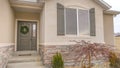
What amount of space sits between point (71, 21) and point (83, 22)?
99cm

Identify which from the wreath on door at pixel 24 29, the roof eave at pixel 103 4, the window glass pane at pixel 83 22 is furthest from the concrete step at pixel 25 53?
the roof eave at pixel 103 4

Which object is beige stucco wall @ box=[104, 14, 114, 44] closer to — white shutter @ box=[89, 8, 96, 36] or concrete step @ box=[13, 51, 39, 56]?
white shutter @ box=[89, 8, 96, 36]

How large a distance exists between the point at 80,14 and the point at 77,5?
0.70 m

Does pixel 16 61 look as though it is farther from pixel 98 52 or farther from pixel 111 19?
pixel 111 19

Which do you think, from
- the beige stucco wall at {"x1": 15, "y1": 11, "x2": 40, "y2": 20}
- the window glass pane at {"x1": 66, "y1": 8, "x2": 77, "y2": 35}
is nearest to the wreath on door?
the beige stucco wall at {"x1": 15, "y1": 11, "x2": 40, "y2": 20}

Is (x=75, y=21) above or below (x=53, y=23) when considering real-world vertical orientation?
above

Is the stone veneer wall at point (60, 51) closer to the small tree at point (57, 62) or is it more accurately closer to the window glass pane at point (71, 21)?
the small tree at point (57, 62)

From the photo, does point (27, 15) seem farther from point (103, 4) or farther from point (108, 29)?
point (108, 29)

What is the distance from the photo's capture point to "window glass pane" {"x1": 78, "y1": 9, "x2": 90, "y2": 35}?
8.75m

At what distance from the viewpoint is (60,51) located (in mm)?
8039

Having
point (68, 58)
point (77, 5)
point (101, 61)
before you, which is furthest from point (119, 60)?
point (77, 5)

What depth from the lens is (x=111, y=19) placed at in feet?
35.4

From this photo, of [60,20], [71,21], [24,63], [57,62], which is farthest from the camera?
[71,21]

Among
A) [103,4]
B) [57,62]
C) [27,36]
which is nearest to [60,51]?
[57,62]
